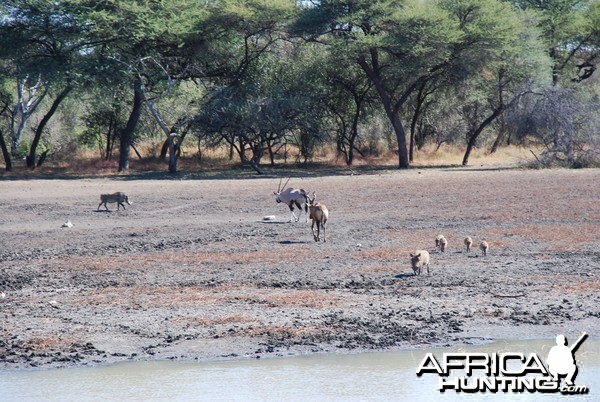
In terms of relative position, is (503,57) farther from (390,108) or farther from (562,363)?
(562,363)

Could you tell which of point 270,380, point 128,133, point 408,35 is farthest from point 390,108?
point 270,380

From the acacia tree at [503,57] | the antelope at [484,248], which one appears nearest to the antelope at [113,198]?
the antelope at [484,248]

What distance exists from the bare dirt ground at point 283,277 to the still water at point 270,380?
24cm

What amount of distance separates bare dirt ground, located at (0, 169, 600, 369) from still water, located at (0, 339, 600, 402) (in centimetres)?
24

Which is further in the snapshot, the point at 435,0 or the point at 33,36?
the point at 435,0

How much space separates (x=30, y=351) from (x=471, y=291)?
615 centimetres

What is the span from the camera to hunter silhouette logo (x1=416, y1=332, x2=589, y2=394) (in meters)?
10.9

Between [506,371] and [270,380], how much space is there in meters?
2.57

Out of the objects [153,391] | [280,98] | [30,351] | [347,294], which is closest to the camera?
[153,391]

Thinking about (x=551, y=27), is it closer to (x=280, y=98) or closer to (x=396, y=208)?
(x=280, y=98)

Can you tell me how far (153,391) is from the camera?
36.3 ft

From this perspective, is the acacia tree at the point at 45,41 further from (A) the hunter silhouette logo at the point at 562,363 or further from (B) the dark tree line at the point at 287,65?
(A) the hunter silhouette logo at the point at 562,363

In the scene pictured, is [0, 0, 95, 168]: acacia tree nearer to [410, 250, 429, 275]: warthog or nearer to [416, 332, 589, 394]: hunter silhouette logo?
[410, 250, 429, 275]: warthog

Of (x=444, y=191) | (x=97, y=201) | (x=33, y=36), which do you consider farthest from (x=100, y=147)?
(x=444, y=191)
